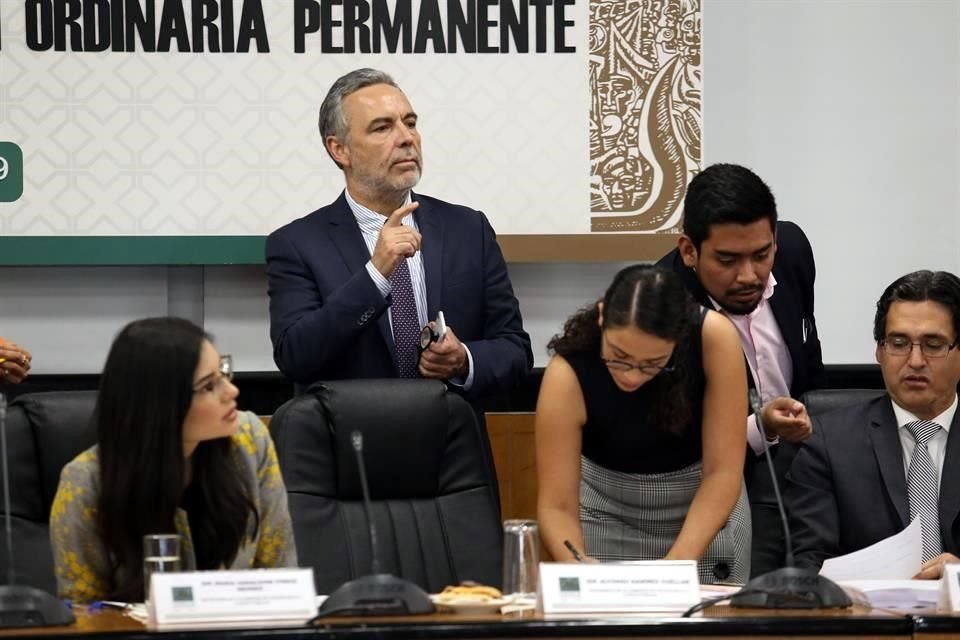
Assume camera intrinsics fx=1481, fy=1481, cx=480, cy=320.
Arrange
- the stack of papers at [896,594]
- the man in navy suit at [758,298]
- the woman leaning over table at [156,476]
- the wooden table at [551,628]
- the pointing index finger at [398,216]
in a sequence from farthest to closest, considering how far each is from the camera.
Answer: the pointing index finger at [398,216], the man in navy suit at [758,298], the woman leaning over table at [156,476], the stack of papers at [896,594], the wooden table at [551,628]

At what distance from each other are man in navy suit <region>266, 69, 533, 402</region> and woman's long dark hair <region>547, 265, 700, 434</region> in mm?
361

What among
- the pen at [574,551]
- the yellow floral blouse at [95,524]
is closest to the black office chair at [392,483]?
the yellow floral blouse at [95,524]

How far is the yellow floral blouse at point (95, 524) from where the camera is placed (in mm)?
2543

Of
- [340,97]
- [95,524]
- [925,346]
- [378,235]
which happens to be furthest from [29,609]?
[925,346]

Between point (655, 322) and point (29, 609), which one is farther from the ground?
point (655, 322)

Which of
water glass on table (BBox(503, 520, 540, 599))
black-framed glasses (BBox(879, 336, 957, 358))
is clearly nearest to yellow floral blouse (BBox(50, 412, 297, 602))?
water glass on table (BBox(503, 520, 540, 599))

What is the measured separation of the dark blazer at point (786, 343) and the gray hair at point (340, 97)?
0.81 m

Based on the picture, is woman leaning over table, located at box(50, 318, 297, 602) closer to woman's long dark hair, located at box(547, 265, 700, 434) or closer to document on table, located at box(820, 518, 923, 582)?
woman's long dark hair, located at box(547, 265, 700, 434)

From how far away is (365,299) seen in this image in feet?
10.4

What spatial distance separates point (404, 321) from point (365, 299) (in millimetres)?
223

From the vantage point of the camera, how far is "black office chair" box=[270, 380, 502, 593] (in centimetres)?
290

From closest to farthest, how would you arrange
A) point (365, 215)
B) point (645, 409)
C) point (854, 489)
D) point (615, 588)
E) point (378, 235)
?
point (615, 588) < point (645, 409) < point (854, 489) < point (378, 235) < point (365, 215)

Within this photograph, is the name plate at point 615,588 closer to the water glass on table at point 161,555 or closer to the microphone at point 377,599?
the microphone at point 377,599

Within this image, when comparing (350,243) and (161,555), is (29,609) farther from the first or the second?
(350,243)
